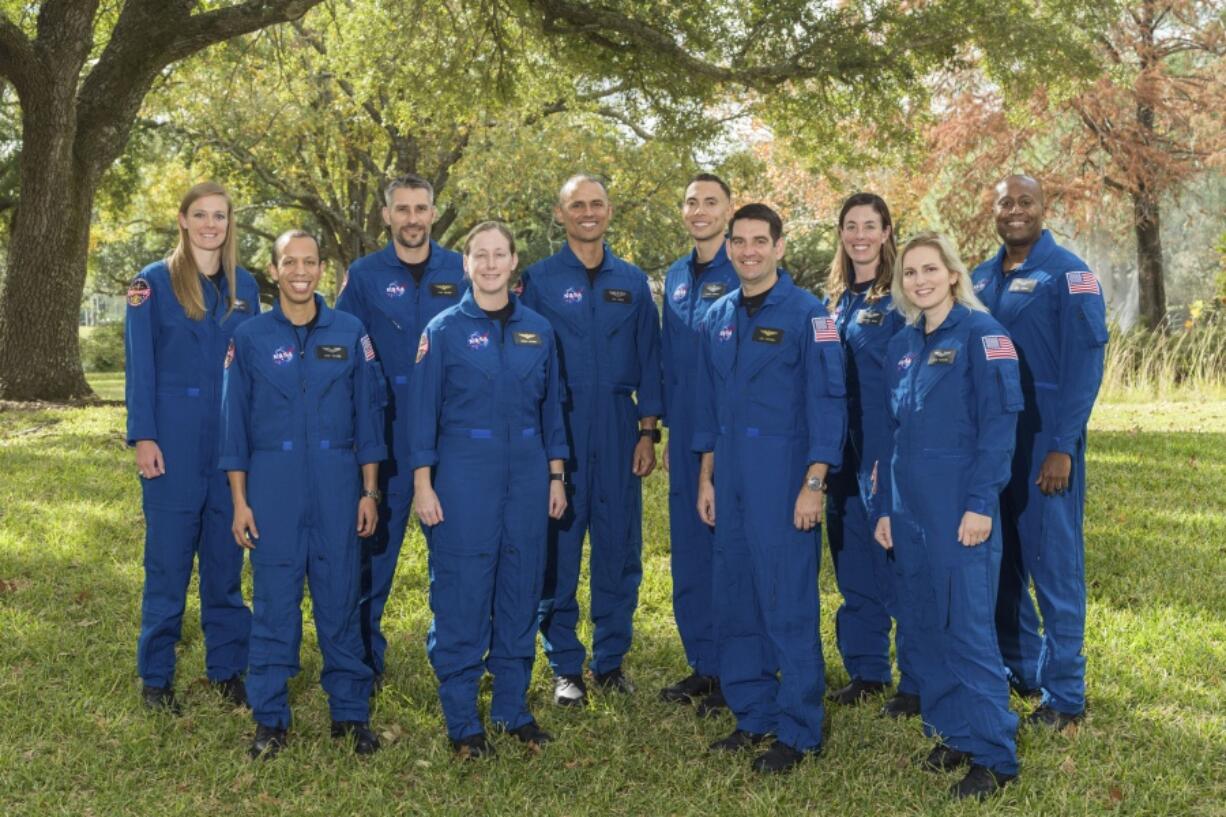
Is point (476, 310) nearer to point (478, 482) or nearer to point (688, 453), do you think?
point (478, 482)

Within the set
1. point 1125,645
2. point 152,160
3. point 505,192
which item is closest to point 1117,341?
point 505,192

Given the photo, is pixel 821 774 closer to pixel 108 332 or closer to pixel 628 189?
pixel 628 189

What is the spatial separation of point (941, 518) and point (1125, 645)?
242 cm

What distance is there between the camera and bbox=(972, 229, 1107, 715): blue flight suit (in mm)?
4664

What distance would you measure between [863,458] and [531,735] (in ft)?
6.30

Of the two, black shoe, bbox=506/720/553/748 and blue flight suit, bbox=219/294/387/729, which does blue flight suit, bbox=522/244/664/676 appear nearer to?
black shoe, bbox=506/720/553/748

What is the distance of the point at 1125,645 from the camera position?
591 cm

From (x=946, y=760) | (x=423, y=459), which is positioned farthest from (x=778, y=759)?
(x=423, y=459)

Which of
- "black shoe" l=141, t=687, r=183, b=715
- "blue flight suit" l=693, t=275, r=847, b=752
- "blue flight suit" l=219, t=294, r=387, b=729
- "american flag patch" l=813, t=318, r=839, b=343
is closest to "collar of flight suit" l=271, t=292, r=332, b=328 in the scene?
"blue flight suit" l=219, t=294, r=387, b=729

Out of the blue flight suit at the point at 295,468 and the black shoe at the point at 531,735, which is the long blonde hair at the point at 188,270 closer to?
the blue flight suit at the point at 295,468

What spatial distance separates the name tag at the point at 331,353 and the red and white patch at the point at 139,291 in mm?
901

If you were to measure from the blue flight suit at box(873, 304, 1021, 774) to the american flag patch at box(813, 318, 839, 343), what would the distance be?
36 cm

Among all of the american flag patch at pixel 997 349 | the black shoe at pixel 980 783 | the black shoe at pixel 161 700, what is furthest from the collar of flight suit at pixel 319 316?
the black shoe at pixel 980 783

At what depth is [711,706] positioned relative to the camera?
17.0 feet
